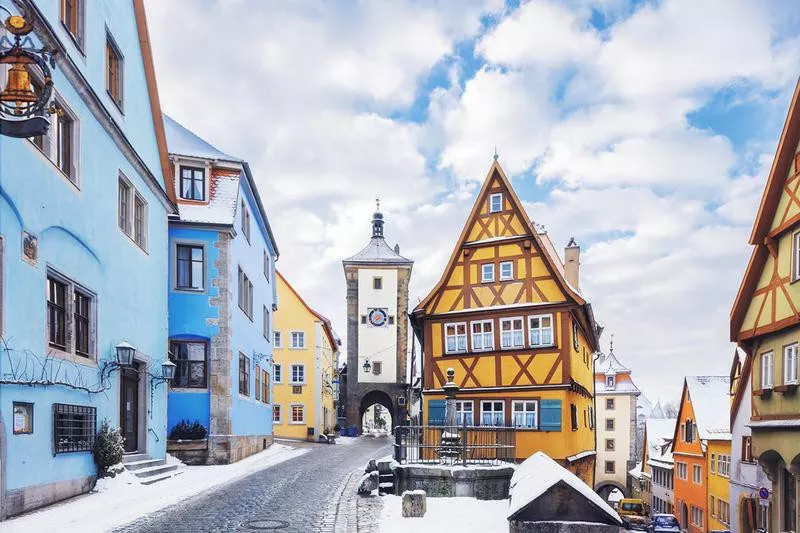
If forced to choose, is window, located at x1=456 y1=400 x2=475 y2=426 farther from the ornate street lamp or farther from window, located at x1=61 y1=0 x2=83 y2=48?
the ornate street lamp

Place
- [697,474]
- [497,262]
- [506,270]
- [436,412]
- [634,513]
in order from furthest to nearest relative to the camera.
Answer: [634,513] → [697,474] → [436,412] → [497,262] → [506,270]

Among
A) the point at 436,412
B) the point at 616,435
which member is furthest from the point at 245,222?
the point at 616,435

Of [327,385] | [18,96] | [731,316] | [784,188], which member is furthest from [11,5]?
[327,385]

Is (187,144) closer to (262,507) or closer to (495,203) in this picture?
(495,203)

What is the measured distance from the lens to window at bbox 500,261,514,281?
28.0 m

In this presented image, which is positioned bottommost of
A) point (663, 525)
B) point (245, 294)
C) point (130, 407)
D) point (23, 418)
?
point (663, 525)

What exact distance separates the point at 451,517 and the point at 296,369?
37.3m

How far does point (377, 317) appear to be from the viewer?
63.6 m

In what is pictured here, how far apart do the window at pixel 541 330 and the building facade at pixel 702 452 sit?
520 inches

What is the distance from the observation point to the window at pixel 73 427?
12.9 metres

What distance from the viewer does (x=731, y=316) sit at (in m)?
22.4

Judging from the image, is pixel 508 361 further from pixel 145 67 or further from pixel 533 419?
pixel 145 67

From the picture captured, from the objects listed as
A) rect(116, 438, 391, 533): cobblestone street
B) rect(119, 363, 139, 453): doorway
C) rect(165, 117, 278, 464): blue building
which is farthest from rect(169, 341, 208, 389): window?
rect(116, 438, 391, 533): cobblestone street

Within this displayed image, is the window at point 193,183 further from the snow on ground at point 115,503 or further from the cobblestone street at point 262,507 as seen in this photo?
the cobblestone street at point 262,507
